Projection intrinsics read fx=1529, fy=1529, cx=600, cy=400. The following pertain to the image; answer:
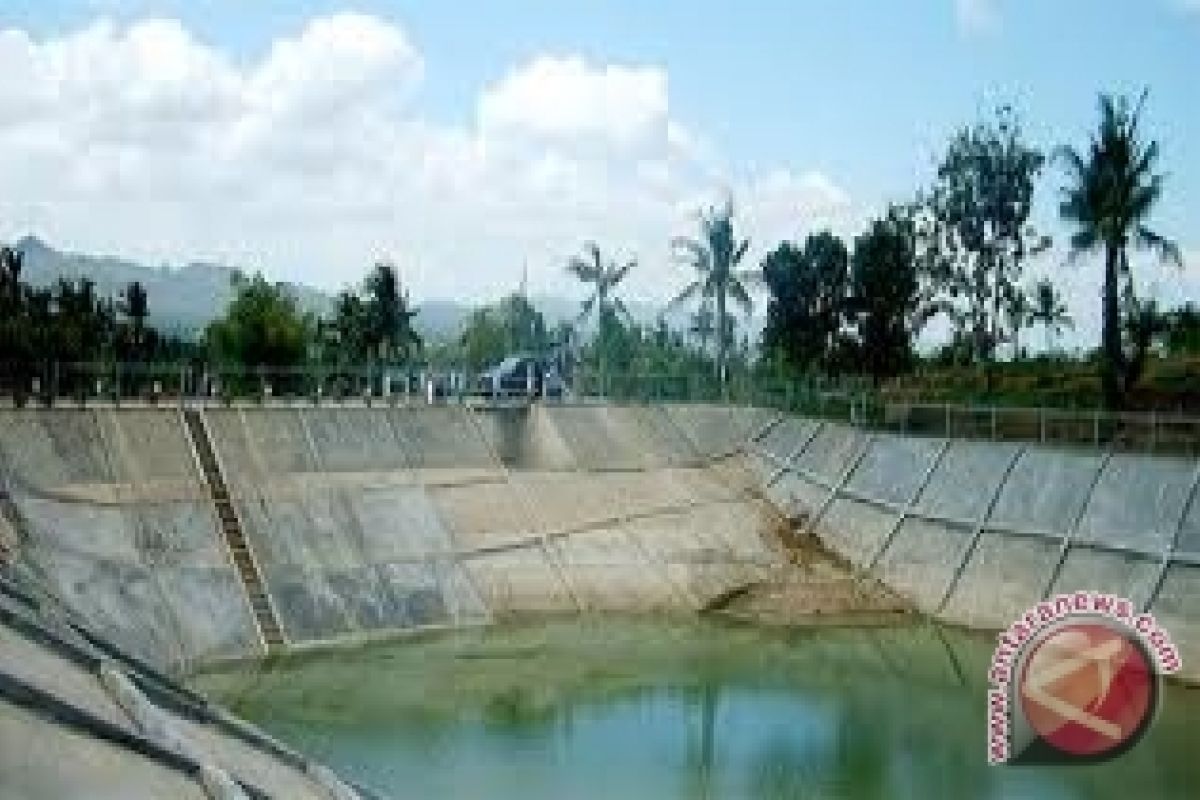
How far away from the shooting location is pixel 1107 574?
1302 inches

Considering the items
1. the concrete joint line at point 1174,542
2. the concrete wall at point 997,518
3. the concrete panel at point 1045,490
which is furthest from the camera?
the concrete panel at point 1045,490

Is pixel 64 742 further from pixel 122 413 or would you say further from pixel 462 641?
pixel 122 413

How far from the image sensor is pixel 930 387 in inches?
2072

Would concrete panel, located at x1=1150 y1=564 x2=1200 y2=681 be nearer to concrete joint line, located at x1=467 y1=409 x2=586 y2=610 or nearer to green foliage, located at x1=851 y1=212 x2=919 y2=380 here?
→ concrete joint line, located at x1=467 y1=409 x2=586 y2=610

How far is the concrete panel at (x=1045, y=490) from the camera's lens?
35.2m

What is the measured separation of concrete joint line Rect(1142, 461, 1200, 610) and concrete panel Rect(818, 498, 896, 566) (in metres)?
7.76

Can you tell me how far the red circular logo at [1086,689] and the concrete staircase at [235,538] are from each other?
15.8 metres

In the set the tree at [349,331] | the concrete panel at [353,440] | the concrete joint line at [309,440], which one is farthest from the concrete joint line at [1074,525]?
the tree at [349,331]

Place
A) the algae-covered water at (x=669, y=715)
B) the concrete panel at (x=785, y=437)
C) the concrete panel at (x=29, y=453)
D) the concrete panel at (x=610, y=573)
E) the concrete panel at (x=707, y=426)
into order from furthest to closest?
the concrete panel at (x=707, y=426) < the concrete panel at (x=785, y=437) < the concrete panel at (x=610, y=573) < the concrete panel at (x=29, y=453) < the algae-covered water at (x=669, y=715)

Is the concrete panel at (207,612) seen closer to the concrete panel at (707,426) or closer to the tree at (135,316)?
the tree at (135,316)

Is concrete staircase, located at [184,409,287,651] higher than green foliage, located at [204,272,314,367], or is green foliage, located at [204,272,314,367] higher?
green foliage, located at [204,272,314,367]

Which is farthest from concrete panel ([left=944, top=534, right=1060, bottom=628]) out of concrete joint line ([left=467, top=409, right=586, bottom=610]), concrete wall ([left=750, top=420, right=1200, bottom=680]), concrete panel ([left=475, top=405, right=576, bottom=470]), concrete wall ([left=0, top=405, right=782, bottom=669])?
concrete panel ([left=475, top=405, right=576, bottom=470])

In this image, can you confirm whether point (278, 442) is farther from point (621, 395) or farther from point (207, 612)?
point (621, 395)

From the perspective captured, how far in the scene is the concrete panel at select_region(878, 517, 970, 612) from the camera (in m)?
36.4
